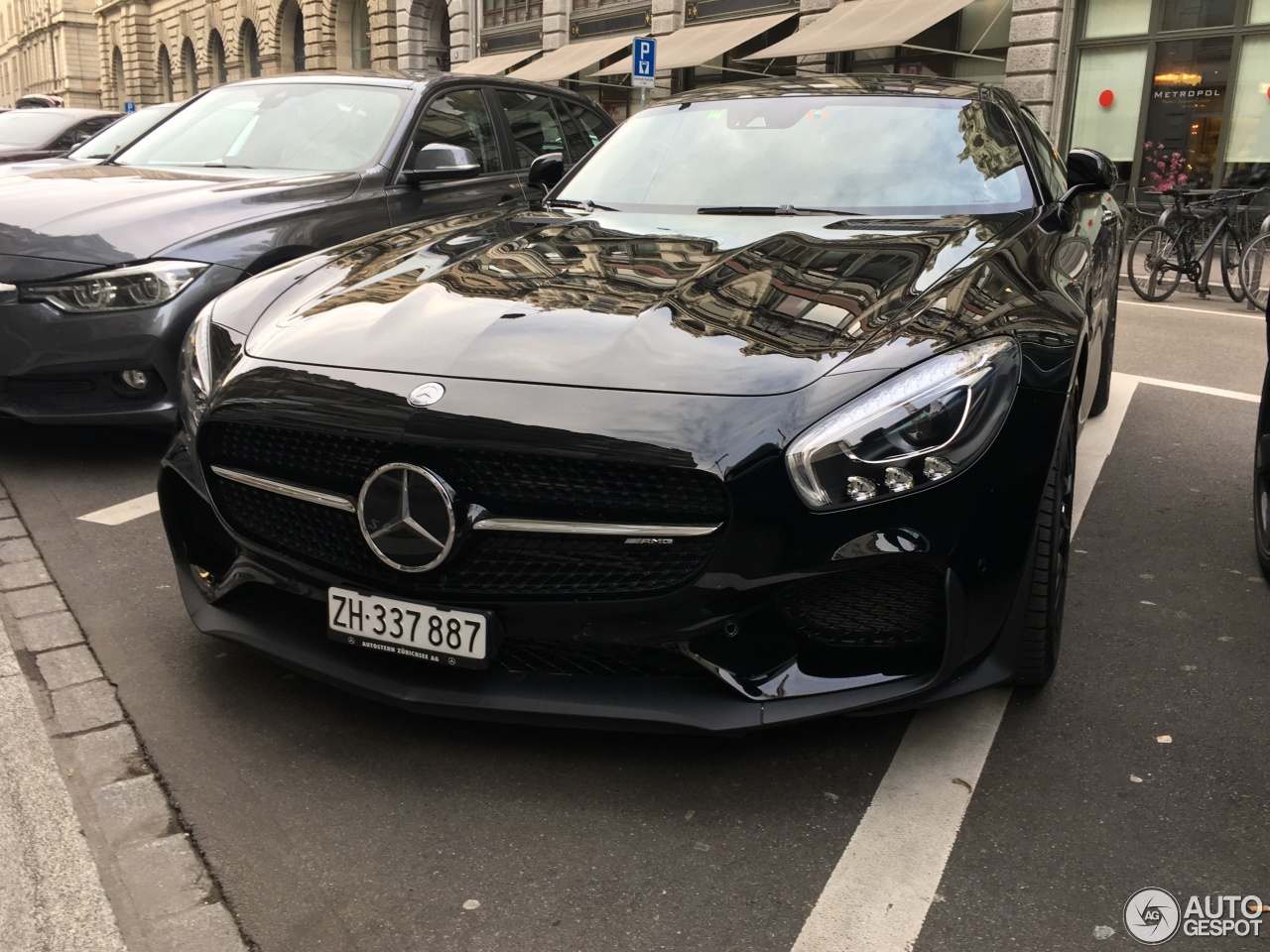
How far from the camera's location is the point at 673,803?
232cm

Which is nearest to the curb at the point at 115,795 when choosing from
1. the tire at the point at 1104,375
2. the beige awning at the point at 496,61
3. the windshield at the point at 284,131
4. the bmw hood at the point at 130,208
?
the bmw hood at the point at 130,208

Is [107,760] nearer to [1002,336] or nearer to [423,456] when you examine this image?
[423,456]

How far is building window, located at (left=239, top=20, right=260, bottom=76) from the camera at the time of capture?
130 ft

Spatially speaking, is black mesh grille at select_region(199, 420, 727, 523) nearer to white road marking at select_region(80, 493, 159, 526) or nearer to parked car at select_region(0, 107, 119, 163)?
white road marking at select_region(80, 493, 159, 526)

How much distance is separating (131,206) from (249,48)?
39789 millimetres

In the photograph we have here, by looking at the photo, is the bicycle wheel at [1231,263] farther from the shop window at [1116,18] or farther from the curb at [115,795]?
the curb at [115,795]

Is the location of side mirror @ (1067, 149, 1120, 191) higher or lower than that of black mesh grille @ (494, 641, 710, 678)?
higher

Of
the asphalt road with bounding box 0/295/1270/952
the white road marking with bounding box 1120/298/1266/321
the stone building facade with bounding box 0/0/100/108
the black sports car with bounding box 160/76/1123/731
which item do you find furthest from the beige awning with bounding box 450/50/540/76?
the stone building facade with bounding box 0/0/100/108

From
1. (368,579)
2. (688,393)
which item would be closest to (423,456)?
(368,579)

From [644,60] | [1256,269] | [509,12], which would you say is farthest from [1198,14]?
[509,12]

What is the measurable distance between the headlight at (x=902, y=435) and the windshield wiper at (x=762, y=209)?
1.31 metres

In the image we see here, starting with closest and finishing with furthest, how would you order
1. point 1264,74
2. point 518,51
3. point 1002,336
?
point 1002,336 → point 1264,74 → point 518,51

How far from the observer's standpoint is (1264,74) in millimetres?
14320

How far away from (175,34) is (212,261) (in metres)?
48.4
